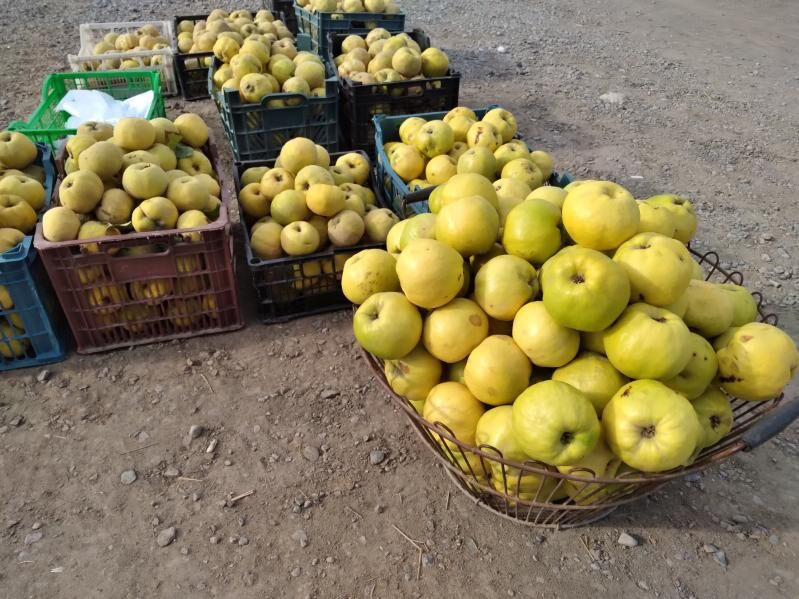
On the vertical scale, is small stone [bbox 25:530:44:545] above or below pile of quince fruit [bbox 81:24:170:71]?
below

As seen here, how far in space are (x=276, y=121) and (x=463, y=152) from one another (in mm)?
1723

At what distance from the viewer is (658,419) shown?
193 cm

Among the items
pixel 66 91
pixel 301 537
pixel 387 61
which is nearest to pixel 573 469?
pixel 301 537

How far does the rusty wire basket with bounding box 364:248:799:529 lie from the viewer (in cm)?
199

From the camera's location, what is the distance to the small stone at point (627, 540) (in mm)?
2574

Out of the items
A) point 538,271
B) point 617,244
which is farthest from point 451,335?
point 617,244

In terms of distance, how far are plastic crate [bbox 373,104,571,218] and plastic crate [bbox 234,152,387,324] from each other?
35 cm

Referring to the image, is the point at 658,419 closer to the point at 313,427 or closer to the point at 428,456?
the point at 428,456

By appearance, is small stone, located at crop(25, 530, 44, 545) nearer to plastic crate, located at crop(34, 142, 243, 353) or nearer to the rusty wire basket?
plastic crate, located at crop(34, 142, 243, 353)

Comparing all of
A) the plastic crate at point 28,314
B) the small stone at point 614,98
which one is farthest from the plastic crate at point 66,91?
the small stone at point 614,98

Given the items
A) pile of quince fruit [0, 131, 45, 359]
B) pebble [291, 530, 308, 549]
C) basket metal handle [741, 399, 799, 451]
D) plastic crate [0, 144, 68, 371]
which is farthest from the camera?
pile of quince fruit [0, 131, 45, 359]

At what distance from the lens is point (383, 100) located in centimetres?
510

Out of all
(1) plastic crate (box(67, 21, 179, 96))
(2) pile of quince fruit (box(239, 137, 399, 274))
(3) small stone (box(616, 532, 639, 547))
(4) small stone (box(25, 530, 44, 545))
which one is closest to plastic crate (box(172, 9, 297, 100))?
(1) plastic crate (box(67, 21, 179, 96))

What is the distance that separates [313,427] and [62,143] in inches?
104
